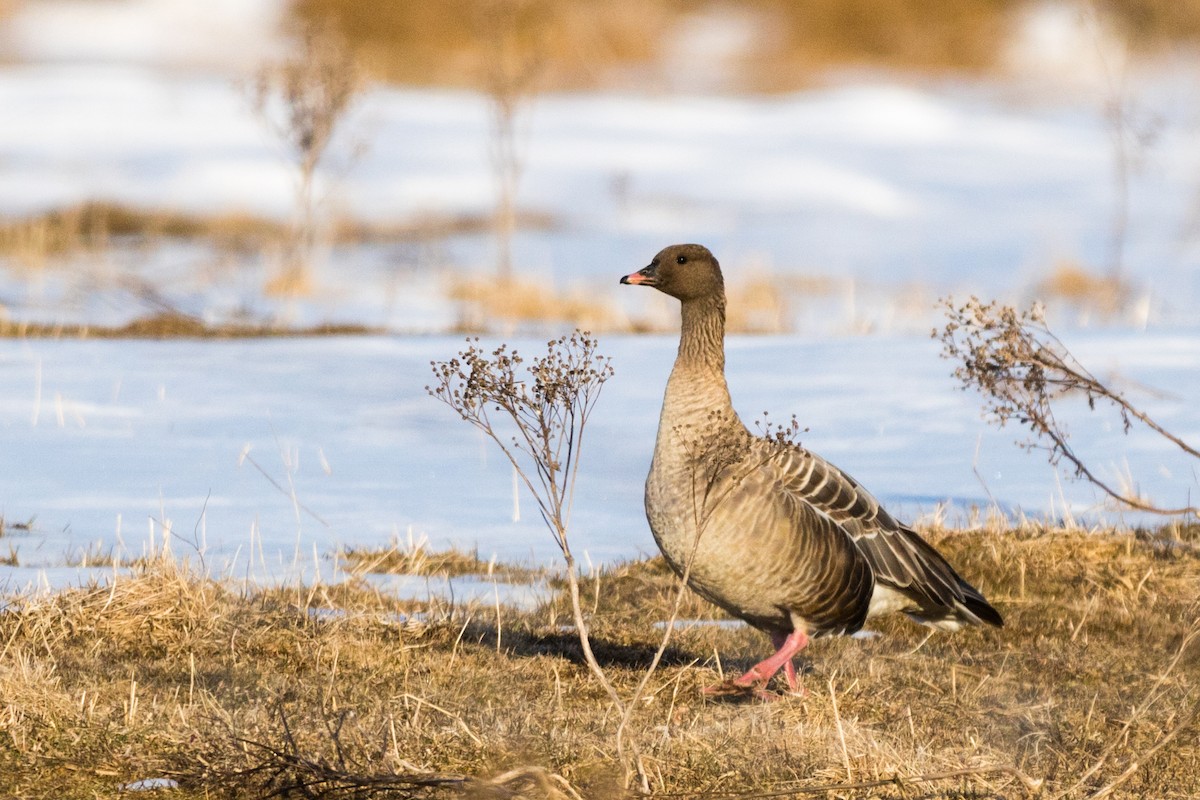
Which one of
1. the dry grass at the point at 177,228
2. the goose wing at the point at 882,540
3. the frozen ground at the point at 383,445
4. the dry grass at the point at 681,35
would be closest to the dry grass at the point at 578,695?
the goose wing at the point at 882,540

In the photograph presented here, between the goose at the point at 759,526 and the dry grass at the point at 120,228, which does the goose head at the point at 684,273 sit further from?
the dry grass at the point at 120,228

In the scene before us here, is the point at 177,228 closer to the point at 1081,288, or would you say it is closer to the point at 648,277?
the point at 1081,288

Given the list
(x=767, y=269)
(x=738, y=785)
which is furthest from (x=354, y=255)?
(x=738, y=785)

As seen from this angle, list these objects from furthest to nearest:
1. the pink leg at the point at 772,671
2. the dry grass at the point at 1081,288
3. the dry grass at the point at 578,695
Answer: the dry grass at the point at 1081,288
the pink leg at the point at 772,671
the dry grass at the point at 578,695

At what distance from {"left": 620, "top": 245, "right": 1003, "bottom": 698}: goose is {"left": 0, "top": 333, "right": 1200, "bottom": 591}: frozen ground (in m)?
2.23

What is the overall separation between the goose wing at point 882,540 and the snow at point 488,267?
2063mm

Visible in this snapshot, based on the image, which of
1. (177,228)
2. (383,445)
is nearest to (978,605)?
(383,445)

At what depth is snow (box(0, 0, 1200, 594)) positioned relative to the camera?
9344 mm

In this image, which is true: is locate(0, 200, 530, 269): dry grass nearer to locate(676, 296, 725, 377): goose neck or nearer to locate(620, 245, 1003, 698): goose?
locate(676, 296, 725, 377): goose neck

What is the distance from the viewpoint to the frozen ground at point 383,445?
28.3 ft

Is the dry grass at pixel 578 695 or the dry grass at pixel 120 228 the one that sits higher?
the dry grass at pixel 120 228

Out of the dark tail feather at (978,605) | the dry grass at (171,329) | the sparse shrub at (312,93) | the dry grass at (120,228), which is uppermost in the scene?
the sparse shrub at (312,93)

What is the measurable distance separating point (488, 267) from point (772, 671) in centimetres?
1615

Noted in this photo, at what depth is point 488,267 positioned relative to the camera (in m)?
21.8
